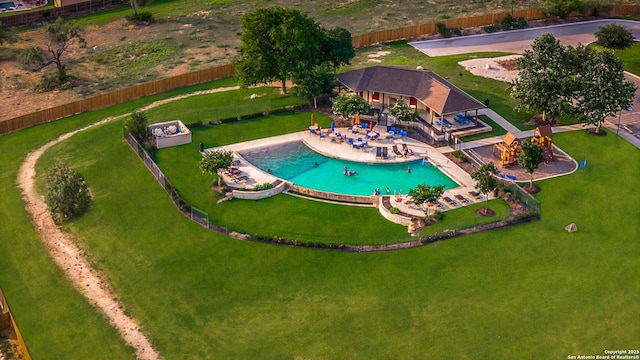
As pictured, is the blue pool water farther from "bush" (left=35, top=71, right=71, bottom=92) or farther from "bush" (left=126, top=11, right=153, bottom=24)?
"bush" (left=126, top=11, right=153, bottom=24)

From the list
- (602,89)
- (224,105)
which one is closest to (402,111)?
(602,89)

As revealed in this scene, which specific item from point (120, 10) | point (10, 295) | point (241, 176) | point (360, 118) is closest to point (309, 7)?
point (120, 10)

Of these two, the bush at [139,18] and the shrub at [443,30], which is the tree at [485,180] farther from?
the bush at [139,18]

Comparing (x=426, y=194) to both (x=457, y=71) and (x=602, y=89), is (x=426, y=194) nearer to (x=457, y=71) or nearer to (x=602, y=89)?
(x=602, y=89)

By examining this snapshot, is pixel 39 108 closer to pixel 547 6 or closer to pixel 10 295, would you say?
pixel 10 295

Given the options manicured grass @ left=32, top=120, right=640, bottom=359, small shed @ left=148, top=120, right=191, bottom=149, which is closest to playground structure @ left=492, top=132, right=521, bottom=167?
manicured grass @ left=32, top=120, right=640, bottom=359

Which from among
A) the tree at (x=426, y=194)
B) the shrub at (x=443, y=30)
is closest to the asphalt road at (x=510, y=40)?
the shrub at (x=443, y=30)
